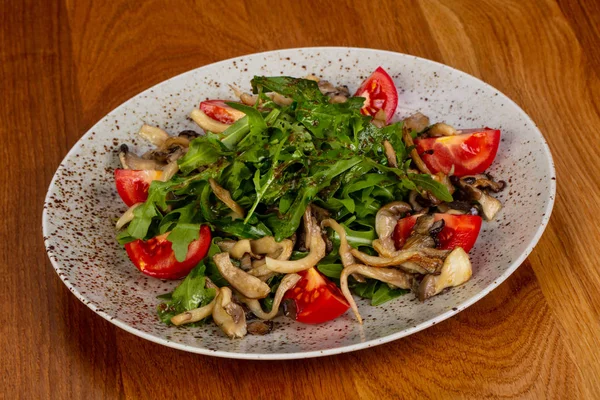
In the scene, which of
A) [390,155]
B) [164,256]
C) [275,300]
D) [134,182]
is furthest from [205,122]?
[275,300]

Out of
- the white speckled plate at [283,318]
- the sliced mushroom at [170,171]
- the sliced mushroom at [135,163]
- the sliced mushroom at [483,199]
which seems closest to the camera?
the white speckled plate at [283,318]

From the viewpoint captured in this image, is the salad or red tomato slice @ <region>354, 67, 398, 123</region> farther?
red tomato slice @ <region>354, 67, 398, 123</region>

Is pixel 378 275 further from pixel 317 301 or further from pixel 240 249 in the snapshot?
pixel 240 249

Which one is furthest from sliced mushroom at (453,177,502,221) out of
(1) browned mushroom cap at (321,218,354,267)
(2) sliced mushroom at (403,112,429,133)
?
(1) browned mushroom cap at (321,218,354,267)

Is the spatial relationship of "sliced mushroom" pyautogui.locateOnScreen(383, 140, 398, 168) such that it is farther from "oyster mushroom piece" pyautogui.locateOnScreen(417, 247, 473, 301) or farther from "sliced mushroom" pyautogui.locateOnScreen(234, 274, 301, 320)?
"sliced mushroom" pyautogui.locateOnScreen(234, 274, 301, 320)

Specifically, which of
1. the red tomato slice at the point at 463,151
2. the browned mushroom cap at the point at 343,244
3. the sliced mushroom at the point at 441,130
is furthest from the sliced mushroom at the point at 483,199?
the browned mushroom cap at the point at 343,244

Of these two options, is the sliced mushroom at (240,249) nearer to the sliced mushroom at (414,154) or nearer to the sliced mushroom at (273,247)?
the sliced mushroom at (273,247)
